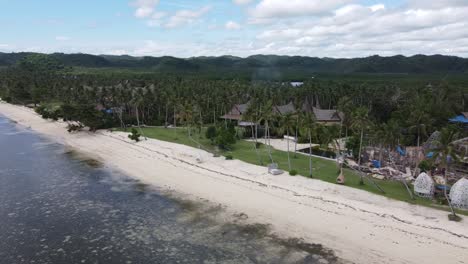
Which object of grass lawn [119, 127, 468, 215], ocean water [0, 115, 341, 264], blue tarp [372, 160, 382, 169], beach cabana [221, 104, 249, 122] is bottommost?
ocean water [0, 115, 341, 264]

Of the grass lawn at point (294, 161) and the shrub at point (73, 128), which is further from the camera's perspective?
the shrub at point (73, 128)

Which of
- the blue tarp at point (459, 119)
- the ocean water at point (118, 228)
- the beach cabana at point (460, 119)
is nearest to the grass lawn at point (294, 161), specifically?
the ocean water at point (118, 228)

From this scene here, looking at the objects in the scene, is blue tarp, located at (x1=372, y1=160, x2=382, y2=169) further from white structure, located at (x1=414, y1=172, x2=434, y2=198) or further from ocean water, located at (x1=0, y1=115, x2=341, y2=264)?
ocean water, located at (x1=0, y1=115, x2=341, y2=264)

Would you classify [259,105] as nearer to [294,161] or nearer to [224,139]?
[224,139]

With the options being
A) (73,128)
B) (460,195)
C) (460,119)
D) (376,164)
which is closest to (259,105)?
(376,164)

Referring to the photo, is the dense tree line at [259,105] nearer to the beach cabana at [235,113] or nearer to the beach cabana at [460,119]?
the beach cabana at [460,119]

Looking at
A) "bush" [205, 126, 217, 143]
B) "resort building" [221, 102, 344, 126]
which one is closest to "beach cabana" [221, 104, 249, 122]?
"resort building" [221, 102, 344, 126]

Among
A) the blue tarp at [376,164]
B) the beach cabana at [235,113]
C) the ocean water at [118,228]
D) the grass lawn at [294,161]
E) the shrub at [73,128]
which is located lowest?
the ocean water at [118,228]
